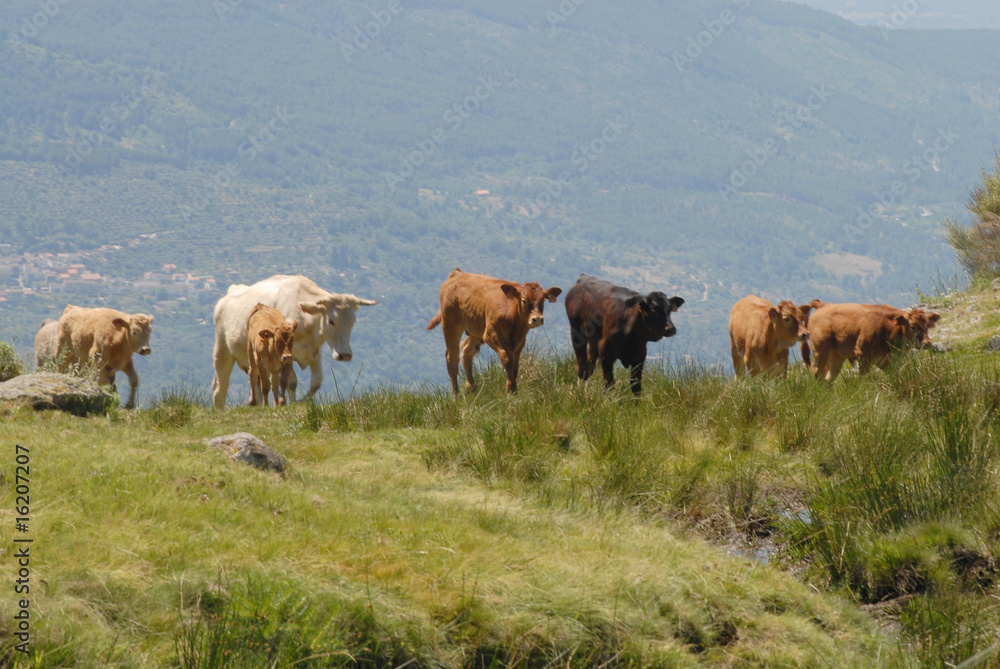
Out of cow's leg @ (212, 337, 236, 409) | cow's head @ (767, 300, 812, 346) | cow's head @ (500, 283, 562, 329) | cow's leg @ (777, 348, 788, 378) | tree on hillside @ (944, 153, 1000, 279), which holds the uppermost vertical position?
tree on hillside @ (944, 153, 1000, 279)

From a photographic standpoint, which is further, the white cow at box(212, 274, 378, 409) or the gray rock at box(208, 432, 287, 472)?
the white cow at box(212, 274, 378, 409)

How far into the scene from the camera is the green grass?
534 centimetres

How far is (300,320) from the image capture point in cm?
1670

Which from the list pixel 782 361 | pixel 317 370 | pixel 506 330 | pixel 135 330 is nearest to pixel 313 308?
pixel 317 370

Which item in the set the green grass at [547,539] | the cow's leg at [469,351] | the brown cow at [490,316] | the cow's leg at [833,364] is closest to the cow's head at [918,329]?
the cow's leg at [833,364]

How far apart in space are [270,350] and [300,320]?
1.89 meters

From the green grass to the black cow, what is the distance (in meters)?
1.55

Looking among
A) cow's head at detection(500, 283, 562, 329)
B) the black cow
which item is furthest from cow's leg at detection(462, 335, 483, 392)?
the black cow

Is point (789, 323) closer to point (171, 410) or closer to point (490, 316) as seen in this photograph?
point (490, 316)

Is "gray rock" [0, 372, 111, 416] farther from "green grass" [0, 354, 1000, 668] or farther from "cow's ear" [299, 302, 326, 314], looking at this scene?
"cow's ear" [299, 302, 326, 314]

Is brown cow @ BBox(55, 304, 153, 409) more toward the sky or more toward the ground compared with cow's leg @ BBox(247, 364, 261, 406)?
more toward the sky

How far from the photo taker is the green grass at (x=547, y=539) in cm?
534

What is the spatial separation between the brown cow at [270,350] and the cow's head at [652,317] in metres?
5.89

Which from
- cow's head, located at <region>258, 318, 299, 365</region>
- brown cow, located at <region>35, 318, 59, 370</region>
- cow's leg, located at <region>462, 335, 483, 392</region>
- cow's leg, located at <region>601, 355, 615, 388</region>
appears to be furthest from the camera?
brown cow, located at <region>35, 318, 59, 370</region>
